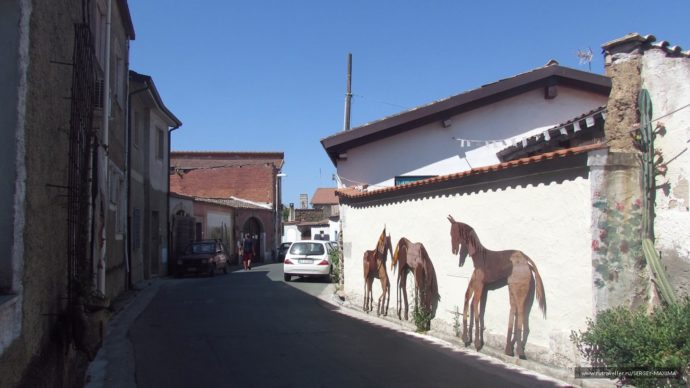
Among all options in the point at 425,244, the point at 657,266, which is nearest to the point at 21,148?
the point at 657,266

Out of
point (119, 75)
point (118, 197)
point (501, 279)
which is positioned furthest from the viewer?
point (118, 197)

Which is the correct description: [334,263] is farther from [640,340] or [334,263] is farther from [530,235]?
[640,340]

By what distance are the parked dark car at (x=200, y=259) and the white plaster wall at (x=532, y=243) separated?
14863 millimetres

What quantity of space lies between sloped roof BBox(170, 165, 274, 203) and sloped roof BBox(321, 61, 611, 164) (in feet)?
98.7

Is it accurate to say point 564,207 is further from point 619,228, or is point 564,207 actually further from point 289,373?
point 289,373

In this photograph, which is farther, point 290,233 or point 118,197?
point 290,233

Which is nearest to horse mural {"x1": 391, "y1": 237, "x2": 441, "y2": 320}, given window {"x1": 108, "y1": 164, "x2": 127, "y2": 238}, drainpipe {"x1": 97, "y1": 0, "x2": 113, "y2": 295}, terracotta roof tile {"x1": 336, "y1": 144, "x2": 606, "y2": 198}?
terracotta roof tile {"x1": 336, "y1": 144, "x2": 606, "y2": 198}

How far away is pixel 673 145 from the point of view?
6.32m

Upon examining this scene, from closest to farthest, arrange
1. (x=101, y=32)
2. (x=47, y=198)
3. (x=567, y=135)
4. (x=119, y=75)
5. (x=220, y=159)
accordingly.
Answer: (x=47, y=198), (x=567, y=135), (x=101, y=32), (x=119, y=75), (x=220, y=159)

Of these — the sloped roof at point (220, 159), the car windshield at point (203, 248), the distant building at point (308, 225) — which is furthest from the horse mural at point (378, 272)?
the distant building at point (308, 225)

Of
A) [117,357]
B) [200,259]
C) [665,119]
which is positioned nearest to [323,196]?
[200,259]

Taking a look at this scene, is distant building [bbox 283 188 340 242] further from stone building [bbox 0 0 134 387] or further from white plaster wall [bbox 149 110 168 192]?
stone building [bbox 0 0 134 387]

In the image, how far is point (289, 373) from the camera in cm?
698

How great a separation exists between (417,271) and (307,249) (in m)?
11.4
